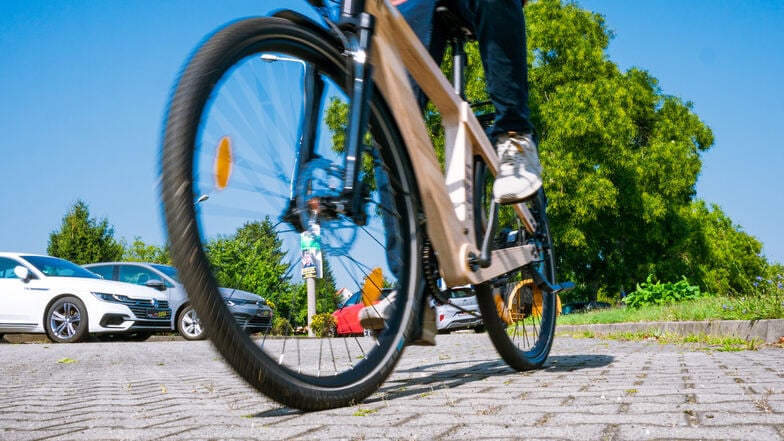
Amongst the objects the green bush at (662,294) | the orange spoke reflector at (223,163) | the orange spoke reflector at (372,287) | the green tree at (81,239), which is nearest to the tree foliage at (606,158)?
the green bush at (662,294)

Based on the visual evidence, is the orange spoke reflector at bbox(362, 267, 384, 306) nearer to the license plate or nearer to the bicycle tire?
the bicycle tire

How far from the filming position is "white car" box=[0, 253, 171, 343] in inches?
453

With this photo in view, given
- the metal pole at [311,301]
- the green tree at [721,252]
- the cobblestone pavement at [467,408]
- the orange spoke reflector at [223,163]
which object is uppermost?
the green tree at [721,252]

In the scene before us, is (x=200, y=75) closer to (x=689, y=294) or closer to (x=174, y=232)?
(x=174, y=232)

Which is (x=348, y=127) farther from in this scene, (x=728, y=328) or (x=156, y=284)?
(x=156, y=284)

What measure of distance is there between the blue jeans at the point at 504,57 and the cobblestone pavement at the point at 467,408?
1093mm

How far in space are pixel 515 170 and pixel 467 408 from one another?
1157mm

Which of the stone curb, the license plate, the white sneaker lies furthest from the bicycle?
the license plate

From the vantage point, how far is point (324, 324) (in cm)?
252

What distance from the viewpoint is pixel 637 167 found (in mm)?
24516

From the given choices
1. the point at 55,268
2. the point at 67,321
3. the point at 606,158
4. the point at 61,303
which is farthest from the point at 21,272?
the point at 606,158

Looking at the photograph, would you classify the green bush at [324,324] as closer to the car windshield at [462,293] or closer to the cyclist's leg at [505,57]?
the car windshield at [462,293]

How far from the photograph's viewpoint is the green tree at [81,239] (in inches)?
1705

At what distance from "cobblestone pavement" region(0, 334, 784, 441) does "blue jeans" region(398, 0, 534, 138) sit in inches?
43.0
